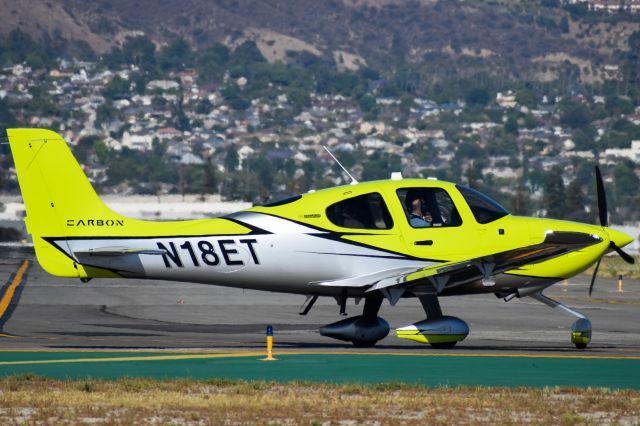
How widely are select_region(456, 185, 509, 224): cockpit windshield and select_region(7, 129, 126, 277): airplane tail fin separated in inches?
212

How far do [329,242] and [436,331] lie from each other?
2155 mm

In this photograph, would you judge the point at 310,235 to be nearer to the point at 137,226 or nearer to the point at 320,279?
the point at 320,279

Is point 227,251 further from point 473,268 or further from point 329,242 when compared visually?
point 473,268

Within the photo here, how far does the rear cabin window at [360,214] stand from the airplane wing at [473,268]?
0.77 metres

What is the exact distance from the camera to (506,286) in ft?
80.3

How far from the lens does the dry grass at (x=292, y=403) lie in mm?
16688

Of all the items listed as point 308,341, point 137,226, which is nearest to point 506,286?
point 308,341

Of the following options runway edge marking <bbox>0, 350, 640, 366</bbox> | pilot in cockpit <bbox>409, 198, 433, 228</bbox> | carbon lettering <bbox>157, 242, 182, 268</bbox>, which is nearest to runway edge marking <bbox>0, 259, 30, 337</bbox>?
carbon lettering <bbox>157, 242, 182, 268</bbox>

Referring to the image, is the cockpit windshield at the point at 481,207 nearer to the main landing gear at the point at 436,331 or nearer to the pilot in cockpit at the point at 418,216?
the pilot in cockpit at the point at 418,216

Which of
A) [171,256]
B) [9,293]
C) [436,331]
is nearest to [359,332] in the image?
[436,331]

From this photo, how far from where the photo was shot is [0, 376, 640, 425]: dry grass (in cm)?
1669

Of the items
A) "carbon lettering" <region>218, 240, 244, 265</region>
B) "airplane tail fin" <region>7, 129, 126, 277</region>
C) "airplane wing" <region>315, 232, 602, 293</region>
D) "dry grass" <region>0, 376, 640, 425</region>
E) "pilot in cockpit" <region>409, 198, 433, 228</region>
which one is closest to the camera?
"dry grass" <region>0, 376, 640, 425</region>

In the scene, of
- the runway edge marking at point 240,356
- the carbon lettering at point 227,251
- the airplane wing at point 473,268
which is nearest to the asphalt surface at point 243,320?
the runway edge marking at point 240,356

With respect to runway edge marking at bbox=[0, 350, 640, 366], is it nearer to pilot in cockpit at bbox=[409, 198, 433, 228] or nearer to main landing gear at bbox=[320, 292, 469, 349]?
main landing gear at bbox=[320, 292, 469, 349]
